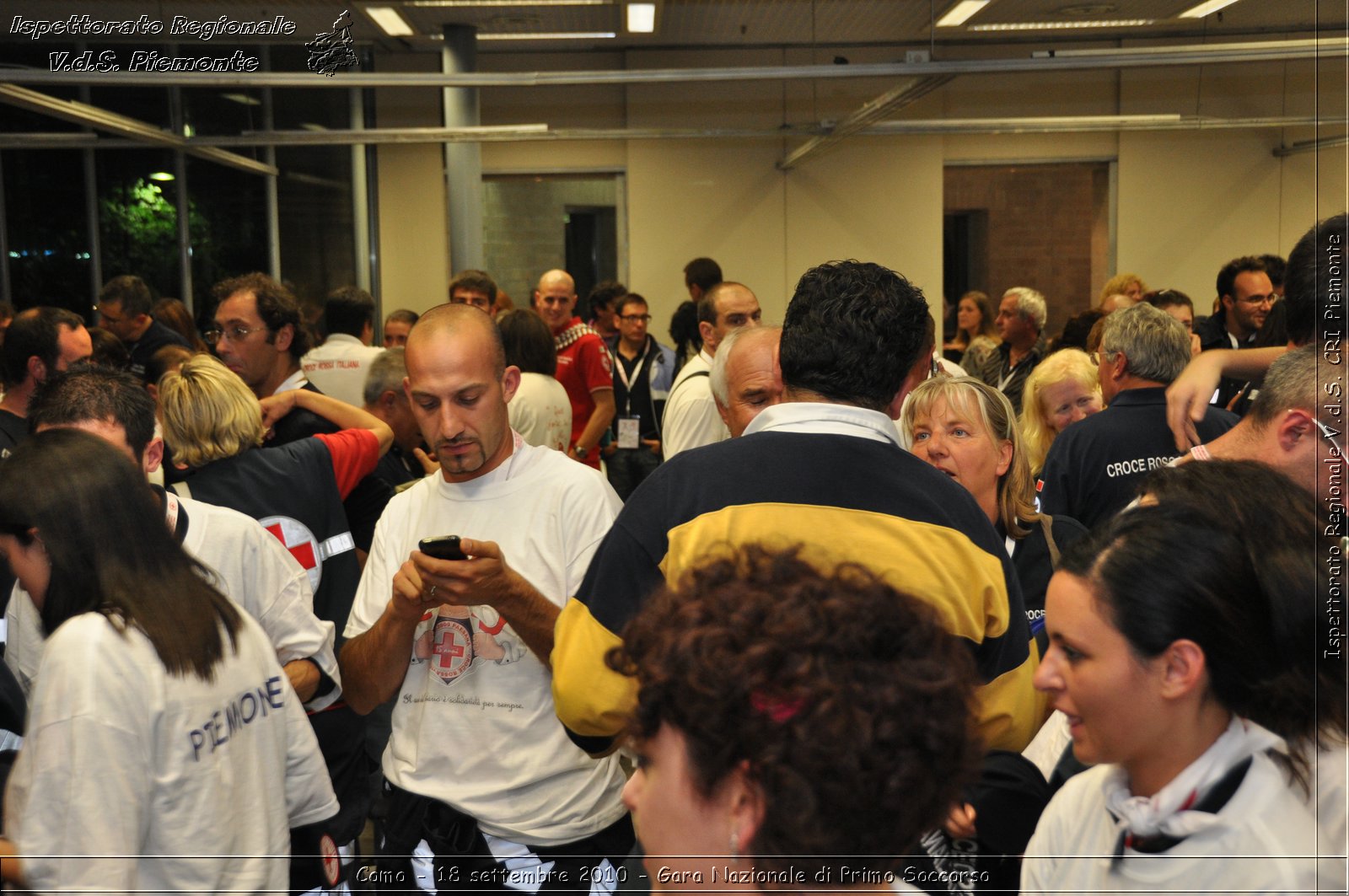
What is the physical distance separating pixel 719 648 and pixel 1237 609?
75cm

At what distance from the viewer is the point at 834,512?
1.53m

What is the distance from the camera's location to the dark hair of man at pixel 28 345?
3.50 m

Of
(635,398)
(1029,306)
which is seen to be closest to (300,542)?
(635,398)

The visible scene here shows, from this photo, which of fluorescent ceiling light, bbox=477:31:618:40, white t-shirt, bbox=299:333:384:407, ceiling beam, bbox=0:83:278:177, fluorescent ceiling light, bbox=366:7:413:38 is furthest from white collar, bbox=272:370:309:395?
fluorescent ceiling light, bbox=477:31:618:40

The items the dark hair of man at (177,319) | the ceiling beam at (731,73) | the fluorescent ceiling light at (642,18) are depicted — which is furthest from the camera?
the fluorescent ceiling light at (642,18)

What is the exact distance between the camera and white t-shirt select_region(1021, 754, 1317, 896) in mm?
1186

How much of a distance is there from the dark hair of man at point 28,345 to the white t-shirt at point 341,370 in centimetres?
135

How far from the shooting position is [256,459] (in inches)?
108

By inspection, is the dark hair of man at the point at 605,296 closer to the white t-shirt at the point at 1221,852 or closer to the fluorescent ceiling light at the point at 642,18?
the fluorescent ceiling light at the point at 642,18

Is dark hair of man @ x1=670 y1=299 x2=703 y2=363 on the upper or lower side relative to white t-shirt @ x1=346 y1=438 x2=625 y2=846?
upper

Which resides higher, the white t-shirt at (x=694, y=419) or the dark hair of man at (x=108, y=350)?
the dark hair of man at (x=108, y=350)

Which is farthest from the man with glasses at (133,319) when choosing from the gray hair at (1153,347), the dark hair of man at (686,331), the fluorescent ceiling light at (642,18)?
the gray hair at (1153,347)

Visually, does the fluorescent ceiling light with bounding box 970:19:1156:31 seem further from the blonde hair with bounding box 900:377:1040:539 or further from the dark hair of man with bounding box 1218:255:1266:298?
the blonde hair with bounding box 900:377:1040:539

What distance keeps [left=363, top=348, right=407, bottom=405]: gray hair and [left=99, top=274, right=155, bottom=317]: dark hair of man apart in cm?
263
